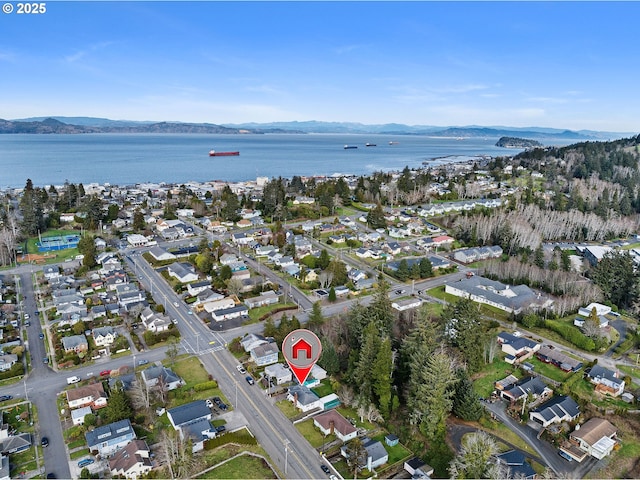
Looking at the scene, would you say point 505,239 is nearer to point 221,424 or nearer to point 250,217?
point 250,217

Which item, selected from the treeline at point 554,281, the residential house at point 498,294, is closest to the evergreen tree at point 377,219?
the treeline at point 554,281

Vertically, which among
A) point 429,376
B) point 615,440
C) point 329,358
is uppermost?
point 429,376

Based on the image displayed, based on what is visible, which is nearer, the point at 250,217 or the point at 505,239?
the point at 505,239

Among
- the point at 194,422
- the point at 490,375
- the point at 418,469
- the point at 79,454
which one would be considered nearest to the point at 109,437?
the point at 79,454

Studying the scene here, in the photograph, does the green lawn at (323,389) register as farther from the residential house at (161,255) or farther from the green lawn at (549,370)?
the residential house at (161,255)

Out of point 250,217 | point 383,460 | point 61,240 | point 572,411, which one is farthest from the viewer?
point 250,217

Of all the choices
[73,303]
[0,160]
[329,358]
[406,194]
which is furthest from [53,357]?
[0,160]

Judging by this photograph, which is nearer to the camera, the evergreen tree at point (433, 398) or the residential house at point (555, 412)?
the evergreen tree at point (433, 398)

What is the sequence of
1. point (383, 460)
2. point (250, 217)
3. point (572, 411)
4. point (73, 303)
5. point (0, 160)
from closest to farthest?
1. point (383, 460)
2. point (572, 411)
3. point (73, 303)
4. point (250, 217)
5. point (0, 160)
